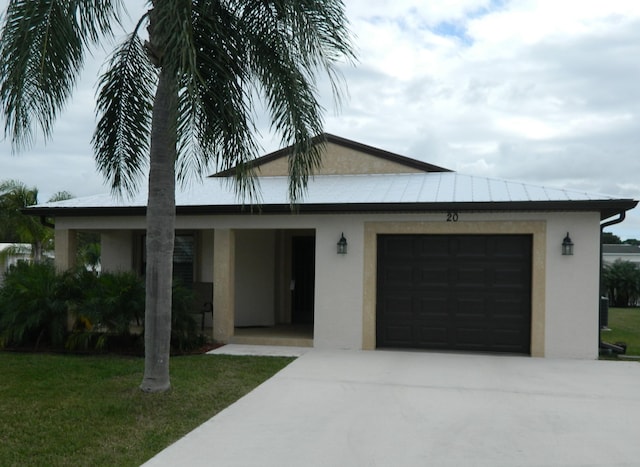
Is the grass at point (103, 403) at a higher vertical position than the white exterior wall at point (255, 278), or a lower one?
lower

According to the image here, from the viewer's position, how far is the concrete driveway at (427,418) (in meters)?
5.78

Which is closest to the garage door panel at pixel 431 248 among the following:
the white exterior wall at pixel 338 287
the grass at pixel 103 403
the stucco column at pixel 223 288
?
the white exterior wall at pixel 338 287

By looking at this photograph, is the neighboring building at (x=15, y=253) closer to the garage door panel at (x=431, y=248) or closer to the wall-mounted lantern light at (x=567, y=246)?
the garage door panel at (x=431, y=248)

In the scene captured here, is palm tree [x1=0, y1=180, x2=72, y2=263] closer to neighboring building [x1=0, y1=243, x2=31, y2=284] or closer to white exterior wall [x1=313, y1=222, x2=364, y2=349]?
A: neighboring building [x1=0, y1=243, x2=31, y2=284]

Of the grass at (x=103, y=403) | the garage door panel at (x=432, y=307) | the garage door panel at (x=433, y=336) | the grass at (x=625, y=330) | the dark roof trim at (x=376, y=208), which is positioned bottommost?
the grass at (x=625, y=330)

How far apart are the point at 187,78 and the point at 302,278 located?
32.0 ft

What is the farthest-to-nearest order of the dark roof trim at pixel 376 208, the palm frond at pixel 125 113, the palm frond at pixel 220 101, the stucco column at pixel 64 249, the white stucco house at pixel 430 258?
1. the stucco column at pixel 64 249
2. the white stucco house at pixel 430 258
3. the dark roof trim at pixel 376 208
4. the palm frond at pixel 125 113
5. the palm frond at pixel 220 101

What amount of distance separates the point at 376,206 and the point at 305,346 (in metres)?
3.18

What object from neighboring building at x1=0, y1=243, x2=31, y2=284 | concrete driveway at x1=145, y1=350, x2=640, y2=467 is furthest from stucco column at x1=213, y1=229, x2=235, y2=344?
neighboring building at x1=0, y1=243, x2=31, y2=284

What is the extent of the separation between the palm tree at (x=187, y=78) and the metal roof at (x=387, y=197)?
2386mm

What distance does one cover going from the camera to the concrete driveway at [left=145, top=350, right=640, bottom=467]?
19.0 feet

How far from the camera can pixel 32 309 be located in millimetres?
11461

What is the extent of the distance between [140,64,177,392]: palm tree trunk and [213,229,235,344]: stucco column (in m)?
4.54

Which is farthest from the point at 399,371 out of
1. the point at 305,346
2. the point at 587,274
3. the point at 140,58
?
the point at 140,58
